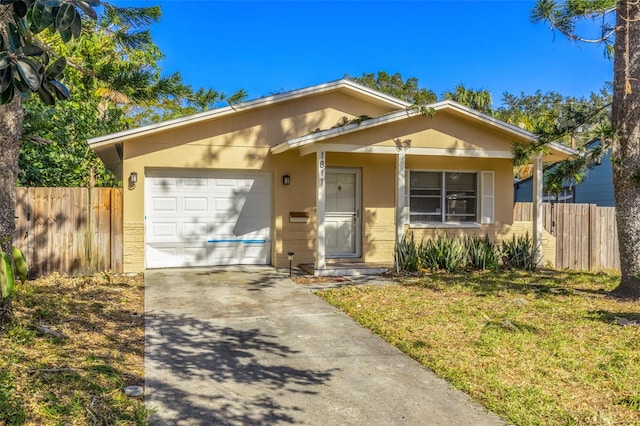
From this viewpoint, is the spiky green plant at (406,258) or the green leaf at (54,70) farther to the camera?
the spiky green plant at (406,258)

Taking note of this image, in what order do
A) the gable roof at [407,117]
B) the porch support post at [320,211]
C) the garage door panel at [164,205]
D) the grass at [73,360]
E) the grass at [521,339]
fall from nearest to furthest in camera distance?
1. the grass at [73,360]
2. the grass at [521,339]
3. the gable roof at [407,117]
4. the porch support post at [320,211]
5. the garage door panel at [164,205]

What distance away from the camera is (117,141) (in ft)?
31.7

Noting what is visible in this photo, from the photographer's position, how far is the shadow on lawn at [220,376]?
3.70 m

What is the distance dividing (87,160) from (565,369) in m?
13.8

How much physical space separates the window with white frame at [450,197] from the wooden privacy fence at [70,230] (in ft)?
21.7

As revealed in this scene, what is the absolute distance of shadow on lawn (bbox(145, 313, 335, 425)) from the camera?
370 cm

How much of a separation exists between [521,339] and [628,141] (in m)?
4.19

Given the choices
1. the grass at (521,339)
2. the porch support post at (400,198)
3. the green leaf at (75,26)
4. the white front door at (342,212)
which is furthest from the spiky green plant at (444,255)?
the green leaf at (75,26)

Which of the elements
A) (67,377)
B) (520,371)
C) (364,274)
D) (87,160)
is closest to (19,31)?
(67,377)

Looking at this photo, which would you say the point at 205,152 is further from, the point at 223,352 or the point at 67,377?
the point at 67,377

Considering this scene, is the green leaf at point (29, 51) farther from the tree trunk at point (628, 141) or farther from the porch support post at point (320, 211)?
the tree trunk at point (628, 141)

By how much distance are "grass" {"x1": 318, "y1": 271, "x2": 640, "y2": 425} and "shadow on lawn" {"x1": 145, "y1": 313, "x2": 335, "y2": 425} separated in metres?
1.40

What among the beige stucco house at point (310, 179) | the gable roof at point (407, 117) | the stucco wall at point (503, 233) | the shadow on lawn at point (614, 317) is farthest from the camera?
the stucco wall at point (503, 233)

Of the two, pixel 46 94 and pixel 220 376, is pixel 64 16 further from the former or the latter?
pixel 220 376
